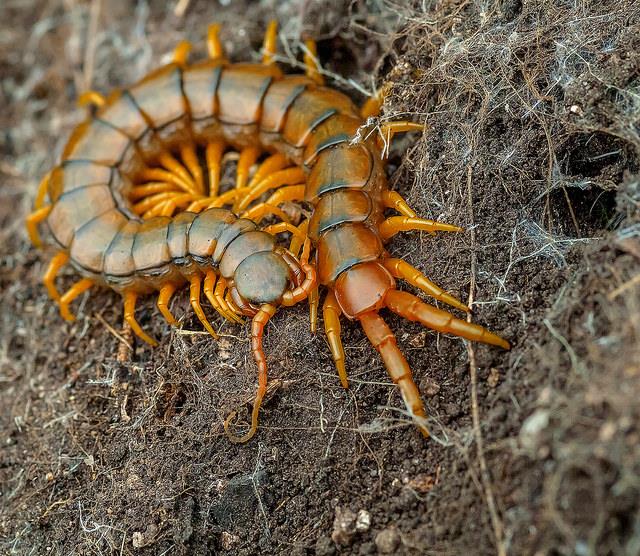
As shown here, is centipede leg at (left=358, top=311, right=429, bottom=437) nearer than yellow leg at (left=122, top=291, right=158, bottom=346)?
Yes

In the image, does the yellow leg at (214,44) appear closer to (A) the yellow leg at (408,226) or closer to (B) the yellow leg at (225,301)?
(B) the yellow leg at (225,301)

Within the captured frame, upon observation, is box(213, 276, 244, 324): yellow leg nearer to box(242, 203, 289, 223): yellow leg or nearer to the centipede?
the centipede

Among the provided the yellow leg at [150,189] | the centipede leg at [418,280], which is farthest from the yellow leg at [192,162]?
the centipede leg at [418,280]

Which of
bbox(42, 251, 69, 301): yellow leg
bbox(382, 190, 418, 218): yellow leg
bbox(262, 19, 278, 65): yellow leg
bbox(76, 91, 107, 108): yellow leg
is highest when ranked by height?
bbox(76, 91, 107, 108): yellow leg

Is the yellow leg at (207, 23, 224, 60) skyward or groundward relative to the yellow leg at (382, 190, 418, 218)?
skyward

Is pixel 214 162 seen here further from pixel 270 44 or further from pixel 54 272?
pixel 54 272

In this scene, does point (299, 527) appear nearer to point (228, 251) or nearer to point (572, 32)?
point (228, 251)

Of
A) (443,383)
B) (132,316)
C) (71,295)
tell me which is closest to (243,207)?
(132,316)

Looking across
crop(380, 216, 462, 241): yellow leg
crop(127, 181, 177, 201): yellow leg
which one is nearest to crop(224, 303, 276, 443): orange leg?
crop(380, 216, 462, 241): yellow leg
